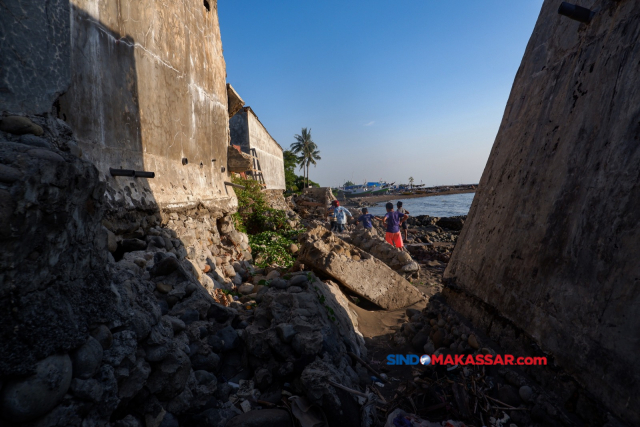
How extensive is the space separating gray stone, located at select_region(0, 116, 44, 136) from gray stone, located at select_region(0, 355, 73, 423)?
1172 millimetres

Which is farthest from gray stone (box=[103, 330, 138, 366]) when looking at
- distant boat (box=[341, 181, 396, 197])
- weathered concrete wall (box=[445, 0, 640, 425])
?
distant boat (box=[341, 181, 396, 197])

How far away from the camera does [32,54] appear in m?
2.26

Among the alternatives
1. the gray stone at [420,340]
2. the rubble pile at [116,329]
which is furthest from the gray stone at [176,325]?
the gray stone at [420,340]

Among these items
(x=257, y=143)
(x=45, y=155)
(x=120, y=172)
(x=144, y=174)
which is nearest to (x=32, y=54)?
(x=45, y=155)

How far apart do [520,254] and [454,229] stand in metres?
18.0

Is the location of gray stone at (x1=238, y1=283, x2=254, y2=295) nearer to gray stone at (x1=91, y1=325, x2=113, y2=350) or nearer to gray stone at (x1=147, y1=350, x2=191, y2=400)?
gray stone at (x1=147, y1=350, x2=191, y2=400)

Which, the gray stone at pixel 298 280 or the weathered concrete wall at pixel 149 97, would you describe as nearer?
the weathered concrete wall at pixel 149 97

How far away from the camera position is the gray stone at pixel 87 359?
1597 mm

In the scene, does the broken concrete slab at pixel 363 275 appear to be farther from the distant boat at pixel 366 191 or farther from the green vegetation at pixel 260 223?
the distant boat at pixel 366 191

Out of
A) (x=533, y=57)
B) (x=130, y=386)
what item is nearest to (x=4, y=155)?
(x=130, y=386)

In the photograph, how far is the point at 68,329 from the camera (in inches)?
60.7

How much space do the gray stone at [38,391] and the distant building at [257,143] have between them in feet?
44.0

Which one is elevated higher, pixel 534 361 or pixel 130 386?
pixel 130 386

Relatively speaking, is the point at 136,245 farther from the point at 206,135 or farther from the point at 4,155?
the point at 206,135
